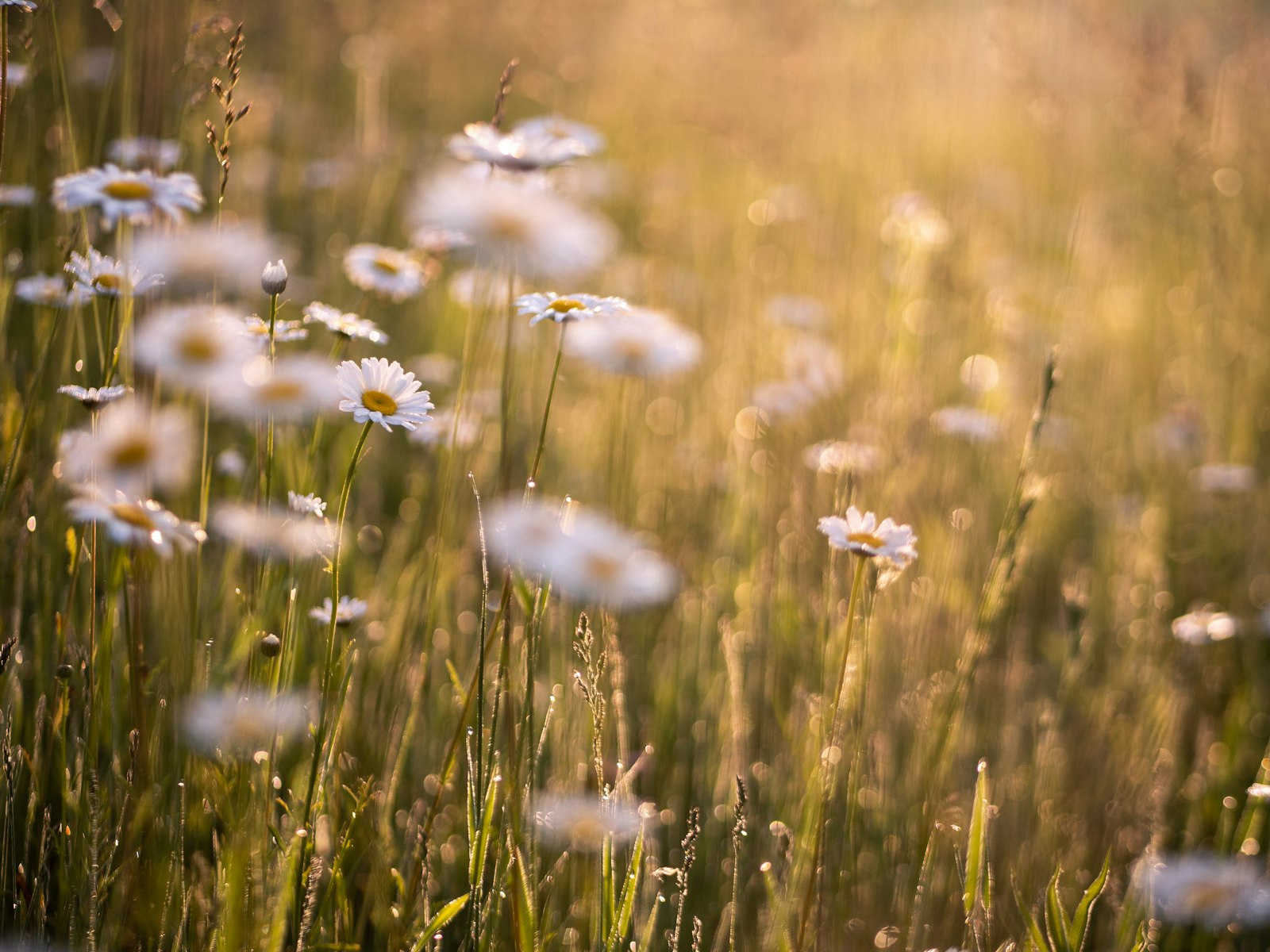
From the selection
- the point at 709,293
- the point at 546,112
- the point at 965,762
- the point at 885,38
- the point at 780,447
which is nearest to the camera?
the point at 965,762

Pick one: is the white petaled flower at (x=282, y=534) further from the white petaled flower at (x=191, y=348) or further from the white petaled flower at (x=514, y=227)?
the white petaled flower at (x=514, y=227)

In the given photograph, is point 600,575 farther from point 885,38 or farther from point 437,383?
point 885,38

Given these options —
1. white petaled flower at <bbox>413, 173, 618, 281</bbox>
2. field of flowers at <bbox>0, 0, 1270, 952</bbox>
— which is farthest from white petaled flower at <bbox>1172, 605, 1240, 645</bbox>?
white petaled flower at <bbox>413, 173, 618, 281</bbox>

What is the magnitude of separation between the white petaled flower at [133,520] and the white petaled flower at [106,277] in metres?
0.22

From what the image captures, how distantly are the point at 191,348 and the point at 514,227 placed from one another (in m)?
0.26

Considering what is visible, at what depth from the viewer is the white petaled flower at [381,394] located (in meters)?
0.80

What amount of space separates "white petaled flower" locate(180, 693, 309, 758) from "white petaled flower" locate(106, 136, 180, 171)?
723 mm

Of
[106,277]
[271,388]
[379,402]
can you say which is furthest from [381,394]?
[106,277]

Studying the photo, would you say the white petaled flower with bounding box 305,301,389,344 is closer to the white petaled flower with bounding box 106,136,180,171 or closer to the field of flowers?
the field of flowers

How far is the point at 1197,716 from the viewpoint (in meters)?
1.70

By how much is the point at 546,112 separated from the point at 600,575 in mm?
4188

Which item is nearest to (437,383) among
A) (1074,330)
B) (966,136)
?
(1074,330)

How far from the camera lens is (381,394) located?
87cm

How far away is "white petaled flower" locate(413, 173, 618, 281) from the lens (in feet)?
2.11
